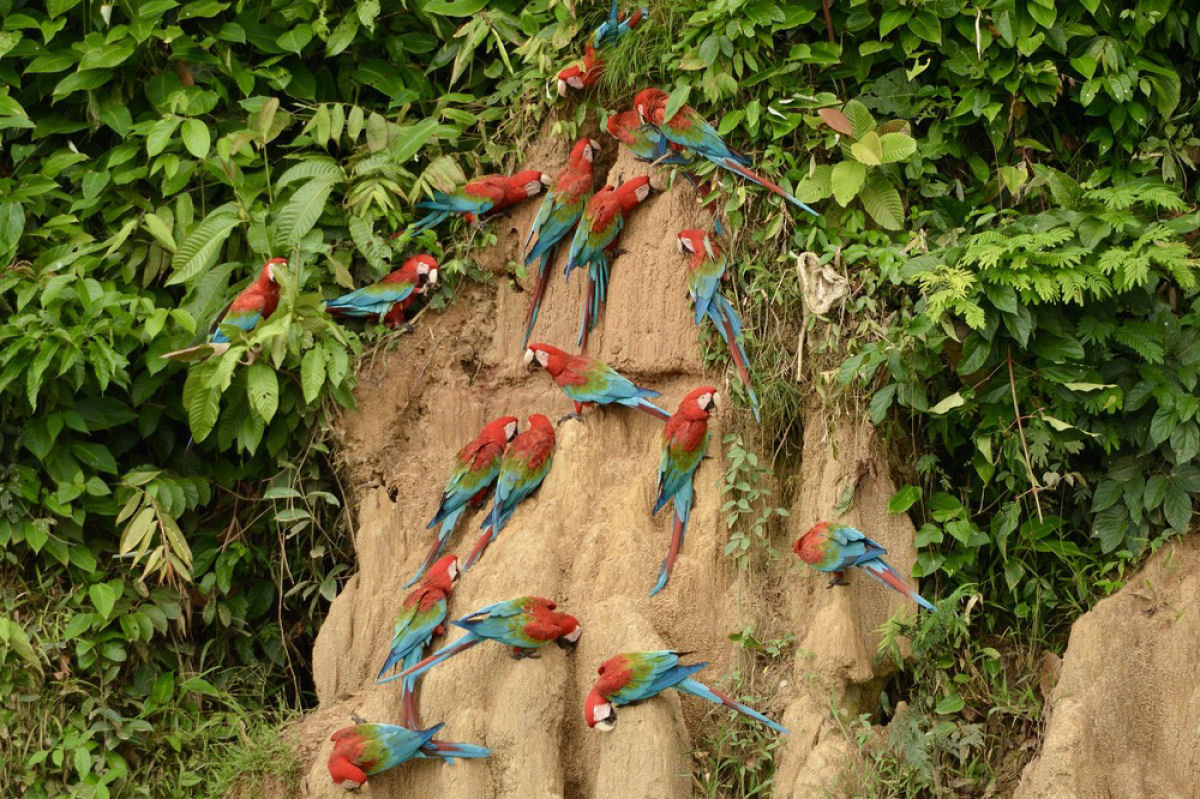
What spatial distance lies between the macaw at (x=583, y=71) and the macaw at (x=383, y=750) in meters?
A: 2.50

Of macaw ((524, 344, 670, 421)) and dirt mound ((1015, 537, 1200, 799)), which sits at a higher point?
macaw ((524, 344, 670, 421))

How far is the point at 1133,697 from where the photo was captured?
4.54 meters

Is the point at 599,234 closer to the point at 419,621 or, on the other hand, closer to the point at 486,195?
the point at 486,195

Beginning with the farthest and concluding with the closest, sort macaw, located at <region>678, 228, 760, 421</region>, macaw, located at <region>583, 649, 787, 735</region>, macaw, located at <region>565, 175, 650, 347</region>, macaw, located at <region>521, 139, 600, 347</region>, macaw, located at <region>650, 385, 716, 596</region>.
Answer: macaw, located at <region>521, 139, 600, 347</region> < macaw, located at <region>565, 175, 650, 347</region> < macaw, located at <region>678, 228, 760, 421</region> < macaw, located at <region>650, 385, 716, 596</region> < macaw, located at <region>583, 649, 787, 735</region>

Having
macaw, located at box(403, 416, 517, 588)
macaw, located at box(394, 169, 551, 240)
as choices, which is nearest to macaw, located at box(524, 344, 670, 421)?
macaw, located at box(403, 416, 517, 588)

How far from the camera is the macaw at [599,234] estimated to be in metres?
5.45

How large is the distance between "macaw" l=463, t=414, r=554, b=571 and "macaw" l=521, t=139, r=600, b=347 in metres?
0.62

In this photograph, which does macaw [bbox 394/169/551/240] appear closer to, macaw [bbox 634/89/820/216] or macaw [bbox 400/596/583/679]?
macaw [bbox 634/89/820/216]

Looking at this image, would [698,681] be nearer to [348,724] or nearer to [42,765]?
[348,724]

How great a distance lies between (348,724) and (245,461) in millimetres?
1339

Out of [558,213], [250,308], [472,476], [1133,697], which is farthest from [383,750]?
[1133,697]

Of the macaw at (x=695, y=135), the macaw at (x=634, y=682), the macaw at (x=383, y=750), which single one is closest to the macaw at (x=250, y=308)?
the macaw at (x=695, y=135)

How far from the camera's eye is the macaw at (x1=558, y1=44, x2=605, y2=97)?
577 centimetres

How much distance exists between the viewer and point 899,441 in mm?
5129
